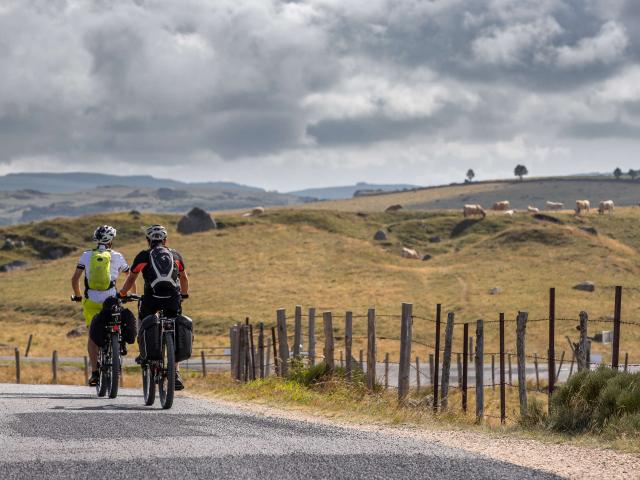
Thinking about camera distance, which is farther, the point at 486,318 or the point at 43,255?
the point at 43,255

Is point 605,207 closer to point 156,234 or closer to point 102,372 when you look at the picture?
point 102,372

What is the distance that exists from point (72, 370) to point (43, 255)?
9280cm

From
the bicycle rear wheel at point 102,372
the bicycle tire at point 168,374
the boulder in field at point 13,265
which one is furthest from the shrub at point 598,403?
the boulder in field at point 13,265

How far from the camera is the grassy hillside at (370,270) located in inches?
3211

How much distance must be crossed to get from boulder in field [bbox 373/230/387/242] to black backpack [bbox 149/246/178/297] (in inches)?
4771

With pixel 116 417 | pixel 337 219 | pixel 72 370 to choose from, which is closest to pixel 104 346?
pixel 116 417

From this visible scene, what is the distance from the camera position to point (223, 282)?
102 meters

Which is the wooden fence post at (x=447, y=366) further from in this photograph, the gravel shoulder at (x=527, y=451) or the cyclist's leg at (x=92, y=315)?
the cyclist's leg at (x=92, y=315)

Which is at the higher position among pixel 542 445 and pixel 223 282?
pixel 542 445

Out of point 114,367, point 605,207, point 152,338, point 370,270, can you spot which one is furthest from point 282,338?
point 605,207

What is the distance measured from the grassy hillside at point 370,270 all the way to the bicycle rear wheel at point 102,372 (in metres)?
47.9

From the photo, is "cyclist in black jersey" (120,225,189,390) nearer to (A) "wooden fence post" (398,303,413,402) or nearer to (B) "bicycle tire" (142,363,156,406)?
(B) "bicycle tire" (142,363,156,406)

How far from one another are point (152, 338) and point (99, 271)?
264cm

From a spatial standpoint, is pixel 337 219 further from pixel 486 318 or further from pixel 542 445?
pixel 542 445
